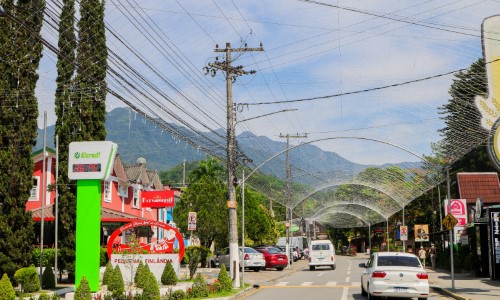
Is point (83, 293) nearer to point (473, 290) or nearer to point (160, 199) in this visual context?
point (473, 290)

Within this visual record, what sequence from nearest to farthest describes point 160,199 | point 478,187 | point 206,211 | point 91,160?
point 91,160 < point 206,211 < point 160,199 < point 478,187

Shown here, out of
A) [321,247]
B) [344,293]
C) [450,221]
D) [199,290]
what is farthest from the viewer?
[321,247]

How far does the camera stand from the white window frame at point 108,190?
5266 centimetres

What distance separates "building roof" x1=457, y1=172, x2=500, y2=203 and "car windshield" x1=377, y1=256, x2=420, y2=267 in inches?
1290

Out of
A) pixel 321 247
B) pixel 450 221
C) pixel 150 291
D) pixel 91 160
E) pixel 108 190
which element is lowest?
pixel 150 291

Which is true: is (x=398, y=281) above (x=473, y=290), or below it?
above

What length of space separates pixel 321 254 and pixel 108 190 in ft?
56.4

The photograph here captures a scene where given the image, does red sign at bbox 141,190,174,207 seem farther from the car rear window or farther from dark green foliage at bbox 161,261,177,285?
dark green foliage at bbox 161,261,177,285

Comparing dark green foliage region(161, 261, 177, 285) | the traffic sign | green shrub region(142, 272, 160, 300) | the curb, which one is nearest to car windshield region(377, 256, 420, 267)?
the curb

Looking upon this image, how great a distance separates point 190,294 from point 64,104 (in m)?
13.4

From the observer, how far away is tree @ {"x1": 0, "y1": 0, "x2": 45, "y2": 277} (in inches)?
1076

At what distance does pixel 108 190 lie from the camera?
53281 millimetres

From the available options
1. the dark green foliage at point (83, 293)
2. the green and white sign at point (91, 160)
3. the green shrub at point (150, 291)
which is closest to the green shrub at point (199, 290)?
the green shrub at point (150, 291)

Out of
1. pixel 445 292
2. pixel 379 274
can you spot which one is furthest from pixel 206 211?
pixel 379 274
